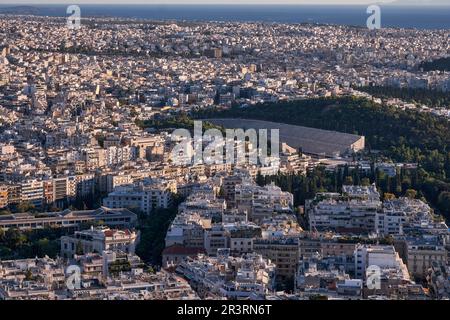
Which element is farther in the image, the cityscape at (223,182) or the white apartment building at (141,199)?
the white apartment building at (141,199)

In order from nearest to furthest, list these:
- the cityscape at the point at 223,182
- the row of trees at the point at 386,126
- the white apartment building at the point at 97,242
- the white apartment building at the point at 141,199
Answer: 1. the cityscape at the point at 223,182
2. the white apartment building at the point at 97,242
3. the white apartment building at the point at 141,199
4. the row of trees at the point at 386,126

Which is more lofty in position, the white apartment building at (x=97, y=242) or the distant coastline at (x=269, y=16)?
the distant coastline at (x=269, y=16)

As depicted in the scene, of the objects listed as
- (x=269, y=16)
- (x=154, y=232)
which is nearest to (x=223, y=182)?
(x=154, y=232)

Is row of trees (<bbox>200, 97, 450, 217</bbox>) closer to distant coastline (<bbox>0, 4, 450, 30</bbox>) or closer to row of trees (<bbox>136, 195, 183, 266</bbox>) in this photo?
row of trees (<bbox>136, 195, 183, 266</bbox>)

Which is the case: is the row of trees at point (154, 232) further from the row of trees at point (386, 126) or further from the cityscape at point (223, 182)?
the row of trees at point (386, 126)

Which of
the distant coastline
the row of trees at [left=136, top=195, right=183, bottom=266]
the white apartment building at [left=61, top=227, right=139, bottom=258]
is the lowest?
the row of trees at [left=136, top=195, right=183, bottom=266]

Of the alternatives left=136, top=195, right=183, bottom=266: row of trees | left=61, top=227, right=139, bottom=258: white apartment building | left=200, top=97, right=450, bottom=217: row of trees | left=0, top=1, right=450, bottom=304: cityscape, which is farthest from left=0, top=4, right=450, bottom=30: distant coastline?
left=200, top=97, right=450, bottom=217: row of trees

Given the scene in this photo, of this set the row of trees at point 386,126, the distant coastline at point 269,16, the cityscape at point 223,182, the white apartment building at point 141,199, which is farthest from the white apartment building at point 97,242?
the row of trees at point 386,126
